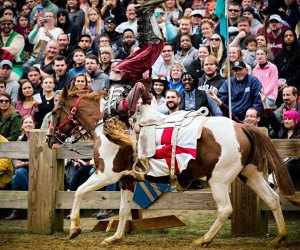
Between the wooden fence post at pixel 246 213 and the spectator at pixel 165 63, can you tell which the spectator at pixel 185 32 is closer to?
the spectator at pixel 165 63

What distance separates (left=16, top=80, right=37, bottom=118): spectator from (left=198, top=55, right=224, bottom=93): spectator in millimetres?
2894

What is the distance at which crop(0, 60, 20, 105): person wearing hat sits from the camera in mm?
16969

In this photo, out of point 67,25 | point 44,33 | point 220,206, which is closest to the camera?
point 220,206

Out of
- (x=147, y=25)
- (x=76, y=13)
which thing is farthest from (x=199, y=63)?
(x=76, y=13)

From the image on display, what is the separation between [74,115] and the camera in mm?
12258

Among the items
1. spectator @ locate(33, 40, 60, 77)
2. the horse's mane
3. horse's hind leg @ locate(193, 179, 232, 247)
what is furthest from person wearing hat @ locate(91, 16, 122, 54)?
horse's hind leg @ locate(193, 179, 232, 247)

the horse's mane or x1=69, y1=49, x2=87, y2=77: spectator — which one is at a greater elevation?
x1=69, y1=49, x2=87, y2=77: spectator

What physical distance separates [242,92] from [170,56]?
2.13m

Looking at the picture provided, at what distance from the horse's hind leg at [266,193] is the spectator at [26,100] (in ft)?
17.7

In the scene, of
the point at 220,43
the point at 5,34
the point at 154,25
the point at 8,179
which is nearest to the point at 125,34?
the point at 220,43

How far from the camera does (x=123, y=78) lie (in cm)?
1193

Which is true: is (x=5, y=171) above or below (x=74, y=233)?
above

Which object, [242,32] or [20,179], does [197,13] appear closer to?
[242,32]

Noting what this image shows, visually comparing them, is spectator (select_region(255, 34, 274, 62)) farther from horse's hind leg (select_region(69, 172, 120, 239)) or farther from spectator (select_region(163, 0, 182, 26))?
horse's hind leg (select_region(69, 172, 120, 239))
